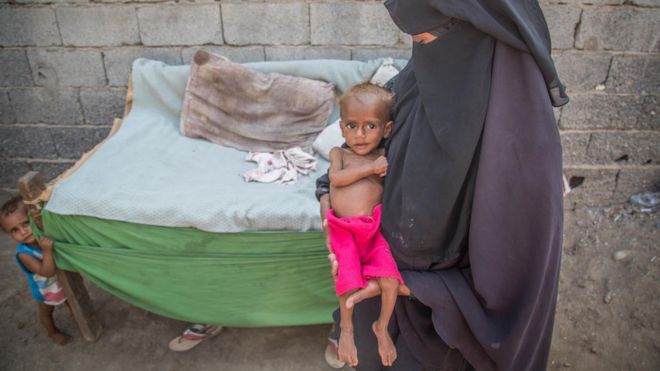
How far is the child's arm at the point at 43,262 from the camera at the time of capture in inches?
92.9

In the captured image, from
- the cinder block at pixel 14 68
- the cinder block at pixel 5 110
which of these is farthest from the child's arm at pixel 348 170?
the cinder block at pixel 5 110

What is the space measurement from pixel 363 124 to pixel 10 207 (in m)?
2.02

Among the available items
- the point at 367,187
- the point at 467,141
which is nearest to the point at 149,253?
the point at 367,187

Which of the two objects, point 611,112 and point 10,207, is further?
point 611,112

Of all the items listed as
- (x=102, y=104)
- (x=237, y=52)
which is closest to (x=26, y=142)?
(x=102, y=104)

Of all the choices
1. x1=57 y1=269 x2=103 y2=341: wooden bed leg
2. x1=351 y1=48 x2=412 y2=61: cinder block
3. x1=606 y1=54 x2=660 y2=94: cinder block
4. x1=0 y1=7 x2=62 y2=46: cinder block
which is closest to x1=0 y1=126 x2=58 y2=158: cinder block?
x1=0 y1=7 x2=62 y2=46: cinder block

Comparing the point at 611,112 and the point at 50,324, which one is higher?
the point at 611,112

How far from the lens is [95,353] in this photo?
102 inches

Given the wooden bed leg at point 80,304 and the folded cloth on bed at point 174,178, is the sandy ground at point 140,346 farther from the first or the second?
the folded cloth on bed at point 174,178

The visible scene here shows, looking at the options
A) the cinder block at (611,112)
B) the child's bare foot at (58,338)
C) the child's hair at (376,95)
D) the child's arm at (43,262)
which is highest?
the child's hair at (376,95)

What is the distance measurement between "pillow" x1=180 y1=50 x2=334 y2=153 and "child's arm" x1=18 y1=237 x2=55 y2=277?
1133 mm

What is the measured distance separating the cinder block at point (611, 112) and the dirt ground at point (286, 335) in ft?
3.16

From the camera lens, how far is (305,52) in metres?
3.33

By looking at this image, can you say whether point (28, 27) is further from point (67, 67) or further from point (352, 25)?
point (352, 25)
